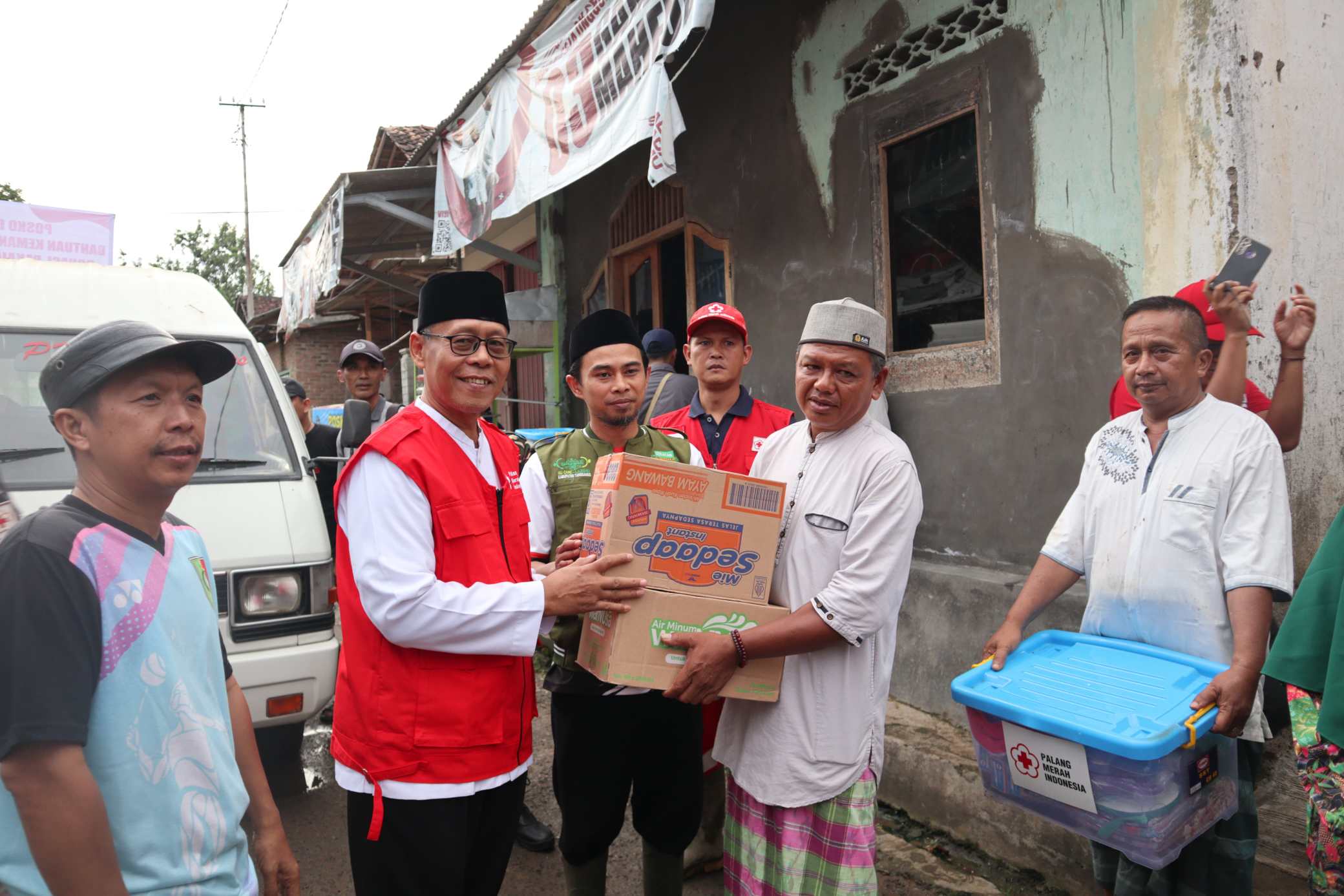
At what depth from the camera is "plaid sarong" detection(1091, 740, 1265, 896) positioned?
7.01 ft

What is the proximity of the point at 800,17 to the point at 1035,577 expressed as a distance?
14.4 ft

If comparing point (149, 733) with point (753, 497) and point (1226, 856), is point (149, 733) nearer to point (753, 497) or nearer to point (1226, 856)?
point (753, 497)

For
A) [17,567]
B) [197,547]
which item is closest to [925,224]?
[197,547]

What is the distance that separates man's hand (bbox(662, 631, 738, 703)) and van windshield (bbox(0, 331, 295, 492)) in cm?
238

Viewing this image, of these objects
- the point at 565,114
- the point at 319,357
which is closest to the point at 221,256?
the point at 319,357

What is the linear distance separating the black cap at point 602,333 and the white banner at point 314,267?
22.5ft

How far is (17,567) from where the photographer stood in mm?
1249

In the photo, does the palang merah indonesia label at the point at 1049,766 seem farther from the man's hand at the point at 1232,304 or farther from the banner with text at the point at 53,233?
the banner with text at the point at 53,233

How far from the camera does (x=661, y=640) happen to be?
80.4 inches

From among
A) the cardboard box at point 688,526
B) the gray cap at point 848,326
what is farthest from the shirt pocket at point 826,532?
the gray cap at point 848,326

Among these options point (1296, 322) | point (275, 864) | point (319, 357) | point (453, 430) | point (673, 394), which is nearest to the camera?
point (275, 864)

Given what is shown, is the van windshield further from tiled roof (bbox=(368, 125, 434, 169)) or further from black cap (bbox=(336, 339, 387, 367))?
tiled roof (bbox=(368, 125, 434, 169))

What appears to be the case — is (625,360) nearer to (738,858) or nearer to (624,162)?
(738,858)

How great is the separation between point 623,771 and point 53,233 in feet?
20.1
